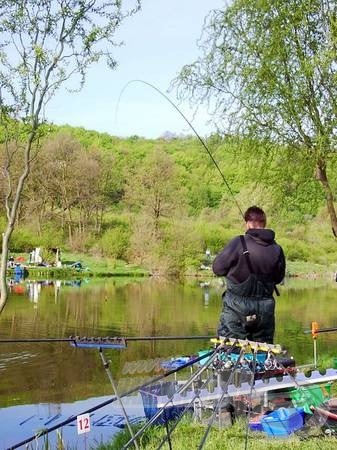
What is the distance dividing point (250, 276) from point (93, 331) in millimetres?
13307

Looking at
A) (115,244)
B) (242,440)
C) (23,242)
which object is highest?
(23,242)

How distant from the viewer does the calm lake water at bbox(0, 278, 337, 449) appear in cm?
978

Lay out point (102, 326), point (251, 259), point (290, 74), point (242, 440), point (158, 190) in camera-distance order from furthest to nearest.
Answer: point (158, 190)
point (102, 326)
point (290, 74)
point (242, 440)
point (251, 259)

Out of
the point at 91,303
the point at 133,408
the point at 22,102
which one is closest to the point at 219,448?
the point at 133,408

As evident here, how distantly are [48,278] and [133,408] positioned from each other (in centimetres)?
3235

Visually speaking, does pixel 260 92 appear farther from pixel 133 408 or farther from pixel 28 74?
pixel 133 408

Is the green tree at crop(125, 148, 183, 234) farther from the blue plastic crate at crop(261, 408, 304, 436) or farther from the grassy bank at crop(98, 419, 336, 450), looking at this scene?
the blue plastic crate at crop(261, 408, 304, 436)

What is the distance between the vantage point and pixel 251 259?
4.38 meters

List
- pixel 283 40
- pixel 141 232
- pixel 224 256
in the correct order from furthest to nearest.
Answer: pixel 141 232
pixel 283 40
pixel 224 256

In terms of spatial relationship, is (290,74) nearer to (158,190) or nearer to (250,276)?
(250,276)

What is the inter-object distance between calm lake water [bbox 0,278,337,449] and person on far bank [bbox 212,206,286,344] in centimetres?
74

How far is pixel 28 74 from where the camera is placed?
23.5ft

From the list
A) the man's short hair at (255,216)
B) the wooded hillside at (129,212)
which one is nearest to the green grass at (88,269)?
the wooded hillside at (129,212)

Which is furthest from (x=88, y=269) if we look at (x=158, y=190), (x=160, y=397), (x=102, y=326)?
(x=160, y=397)
